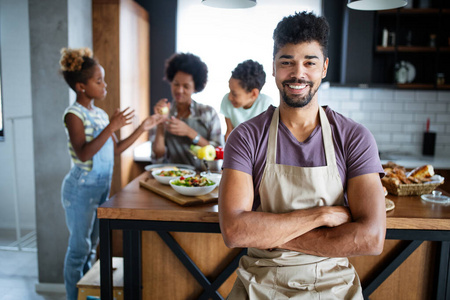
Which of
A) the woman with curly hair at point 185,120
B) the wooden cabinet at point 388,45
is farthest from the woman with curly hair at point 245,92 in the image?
the wooden cabinet at point 388,45

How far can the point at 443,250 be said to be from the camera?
191 centimetres

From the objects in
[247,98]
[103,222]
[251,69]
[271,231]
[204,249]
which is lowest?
[204,249]

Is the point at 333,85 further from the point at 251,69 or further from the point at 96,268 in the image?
the point at 96,268

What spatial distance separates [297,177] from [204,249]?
81cm

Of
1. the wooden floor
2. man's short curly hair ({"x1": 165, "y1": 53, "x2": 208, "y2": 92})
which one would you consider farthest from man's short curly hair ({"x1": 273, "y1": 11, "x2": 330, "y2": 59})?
the wooden floor

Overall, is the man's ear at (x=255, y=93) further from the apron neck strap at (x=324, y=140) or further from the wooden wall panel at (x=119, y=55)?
the wooden wall panel at (x=119, y=55)

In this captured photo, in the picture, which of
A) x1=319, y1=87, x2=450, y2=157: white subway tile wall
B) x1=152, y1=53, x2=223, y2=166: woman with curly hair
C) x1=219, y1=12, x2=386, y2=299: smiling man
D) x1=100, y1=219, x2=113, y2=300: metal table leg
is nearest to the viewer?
x1=219, y1=12, x2=386, y2=299: smiling man

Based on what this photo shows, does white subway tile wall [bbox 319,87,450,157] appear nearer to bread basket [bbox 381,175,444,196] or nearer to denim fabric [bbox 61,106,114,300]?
bread basket [bbox 381,175,444,196]

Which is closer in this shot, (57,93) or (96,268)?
(96,268)

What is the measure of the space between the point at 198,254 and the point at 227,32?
3141 mm

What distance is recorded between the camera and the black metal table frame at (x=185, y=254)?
1802 mm

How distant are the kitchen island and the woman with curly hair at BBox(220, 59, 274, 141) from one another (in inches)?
40.2

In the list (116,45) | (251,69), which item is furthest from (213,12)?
(251,69)

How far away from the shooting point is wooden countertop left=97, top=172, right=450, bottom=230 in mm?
1754
